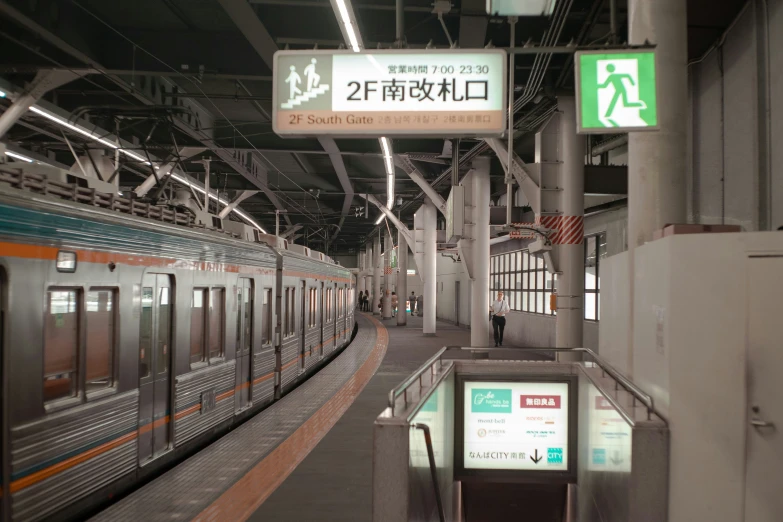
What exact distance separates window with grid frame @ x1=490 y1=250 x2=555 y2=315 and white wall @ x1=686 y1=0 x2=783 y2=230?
8.15m

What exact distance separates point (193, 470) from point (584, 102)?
4.91 meters

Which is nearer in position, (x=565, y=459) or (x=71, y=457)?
(x=71, y=457)

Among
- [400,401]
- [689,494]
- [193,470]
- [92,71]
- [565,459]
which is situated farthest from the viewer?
[92,71]

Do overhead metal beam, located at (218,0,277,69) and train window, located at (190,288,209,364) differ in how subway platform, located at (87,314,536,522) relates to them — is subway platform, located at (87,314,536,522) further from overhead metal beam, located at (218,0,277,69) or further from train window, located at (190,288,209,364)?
overhead metal beam, located at (218,0,277,69)

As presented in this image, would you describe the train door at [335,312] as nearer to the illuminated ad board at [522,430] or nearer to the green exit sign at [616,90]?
the illuminated ad board at [522,430]

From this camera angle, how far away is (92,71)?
10.2m

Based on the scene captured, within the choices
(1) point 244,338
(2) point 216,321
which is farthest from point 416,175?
(2) point 216,321

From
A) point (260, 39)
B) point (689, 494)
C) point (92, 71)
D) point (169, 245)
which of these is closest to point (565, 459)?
point (689, 494)

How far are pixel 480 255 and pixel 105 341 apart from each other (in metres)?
13.3

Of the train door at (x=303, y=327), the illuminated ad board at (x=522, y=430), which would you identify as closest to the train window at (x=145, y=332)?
the illuminated ad board at (x=522, y=430)

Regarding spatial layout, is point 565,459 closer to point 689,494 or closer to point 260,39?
point 689,494

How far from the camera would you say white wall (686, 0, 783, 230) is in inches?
291

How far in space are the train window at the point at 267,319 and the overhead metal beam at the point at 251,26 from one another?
3.48m

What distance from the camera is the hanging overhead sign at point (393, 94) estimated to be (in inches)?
218
